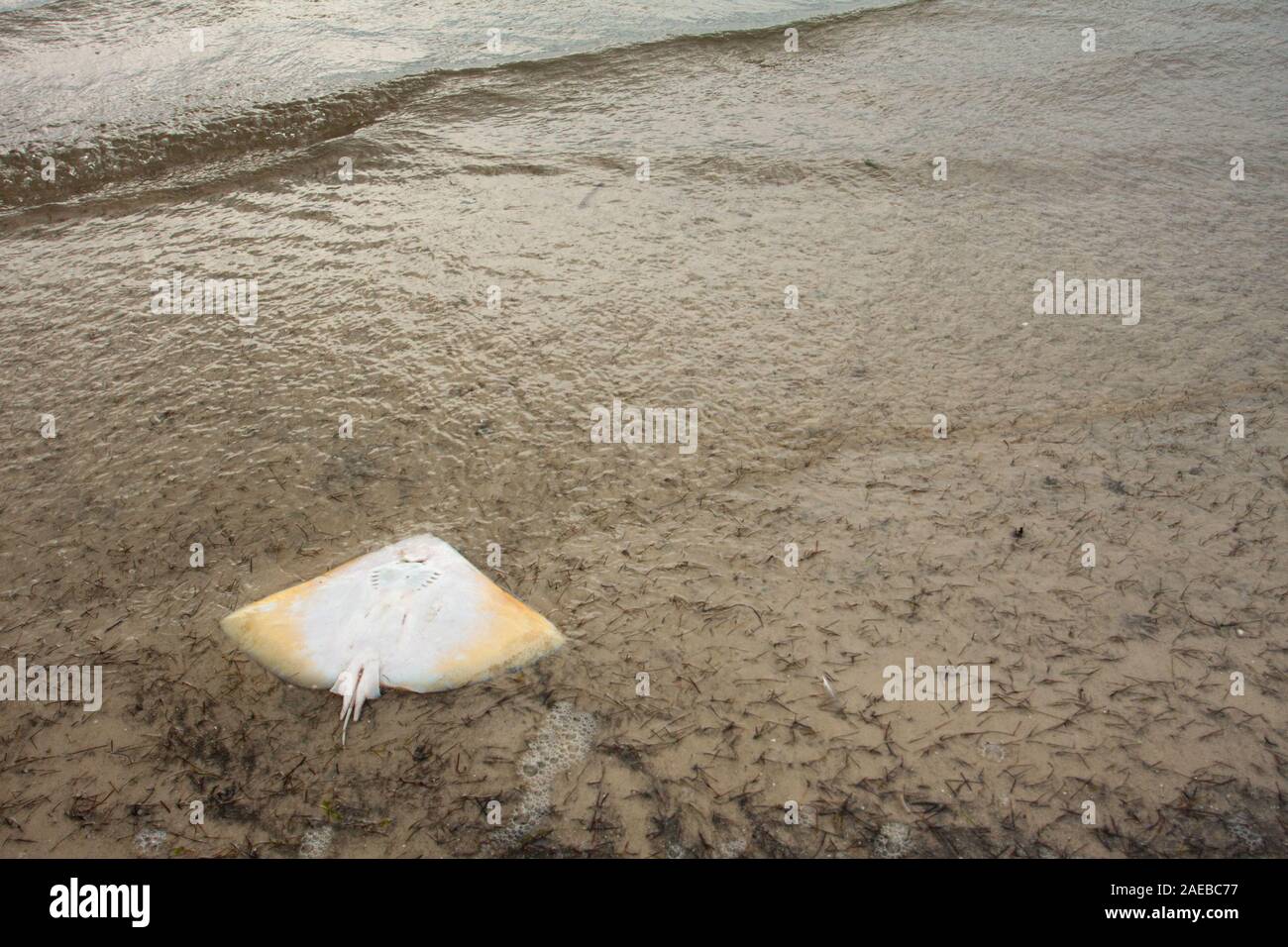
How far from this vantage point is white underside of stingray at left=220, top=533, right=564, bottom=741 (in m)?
2.31

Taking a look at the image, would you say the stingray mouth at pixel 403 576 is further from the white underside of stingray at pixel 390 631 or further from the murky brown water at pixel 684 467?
the murky brown water at pixel 684 467

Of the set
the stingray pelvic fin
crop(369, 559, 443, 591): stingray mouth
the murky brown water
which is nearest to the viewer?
the murky brown water

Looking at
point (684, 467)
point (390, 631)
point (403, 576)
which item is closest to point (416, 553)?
point (403, 576)

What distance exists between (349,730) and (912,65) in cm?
569

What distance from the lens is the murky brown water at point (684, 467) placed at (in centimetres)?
A: 212

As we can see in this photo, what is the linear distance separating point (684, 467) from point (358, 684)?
4.30 ft

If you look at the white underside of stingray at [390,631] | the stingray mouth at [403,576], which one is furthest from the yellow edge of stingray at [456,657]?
the stingray mouth at [403,576]

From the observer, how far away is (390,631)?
92.5 inches

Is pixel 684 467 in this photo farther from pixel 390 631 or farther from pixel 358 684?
pixel 358 684

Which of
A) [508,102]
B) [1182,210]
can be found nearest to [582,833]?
[1182,210]

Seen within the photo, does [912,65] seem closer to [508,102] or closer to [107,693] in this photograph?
[508,102]

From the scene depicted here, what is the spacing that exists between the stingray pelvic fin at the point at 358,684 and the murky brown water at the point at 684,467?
8 centimetres

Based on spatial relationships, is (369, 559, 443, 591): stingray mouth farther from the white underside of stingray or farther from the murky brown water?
the murky brown water

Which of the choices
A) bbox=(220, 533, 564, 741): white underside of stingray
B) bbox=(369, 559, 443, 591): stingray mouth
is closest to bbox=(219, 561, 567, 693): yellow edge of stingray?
bbox=(220, 533, 564, 741): white underside of stingray
